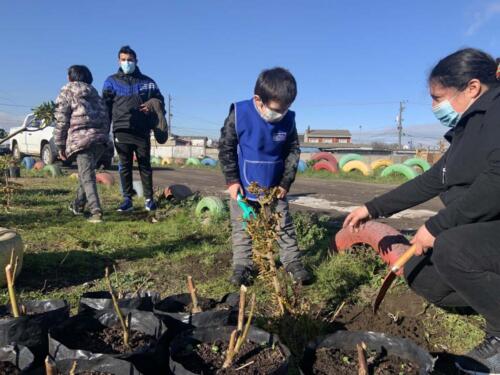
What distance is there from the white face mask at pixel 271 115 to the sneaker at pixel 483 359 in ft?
6.30

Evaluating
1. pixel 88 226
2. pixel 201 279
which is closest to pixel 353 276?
pixel 201 279

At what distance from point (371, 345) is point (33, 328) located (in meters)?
1.62

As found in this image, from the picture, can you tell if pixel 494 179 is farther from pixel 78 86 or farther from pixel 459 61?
pixel 78 86

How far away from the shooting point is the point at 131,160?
6.02m

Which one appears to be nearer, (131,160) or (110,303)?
(110,303)

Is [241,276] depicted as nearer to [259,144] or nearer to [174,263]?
[174,263]

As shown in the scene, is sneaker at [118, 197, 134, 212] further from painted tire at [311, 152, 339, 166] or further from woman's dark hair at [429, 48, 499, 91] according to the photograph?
painted tire at [311, 152, 339, 166]

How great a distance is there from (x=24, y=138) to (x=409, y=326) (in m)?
18.2

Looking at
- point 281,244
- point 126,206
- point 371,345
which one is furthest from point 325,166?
point 371,345

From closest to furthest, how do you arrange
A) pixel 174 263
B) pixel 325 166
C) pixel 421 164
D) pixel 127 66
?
pixel 174 263 → pixel 127 66 → pixel 421 164 → pixel 325 166

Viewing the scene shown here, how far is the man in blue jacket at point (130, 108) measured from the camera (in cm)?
567

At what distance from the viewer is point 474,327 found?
2.65 m

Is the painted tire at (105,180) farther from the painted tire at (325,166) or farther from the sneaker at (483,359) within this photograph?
the painted tire at (325,166)

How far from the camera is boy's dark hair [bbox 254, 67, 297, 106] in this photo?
307cm
